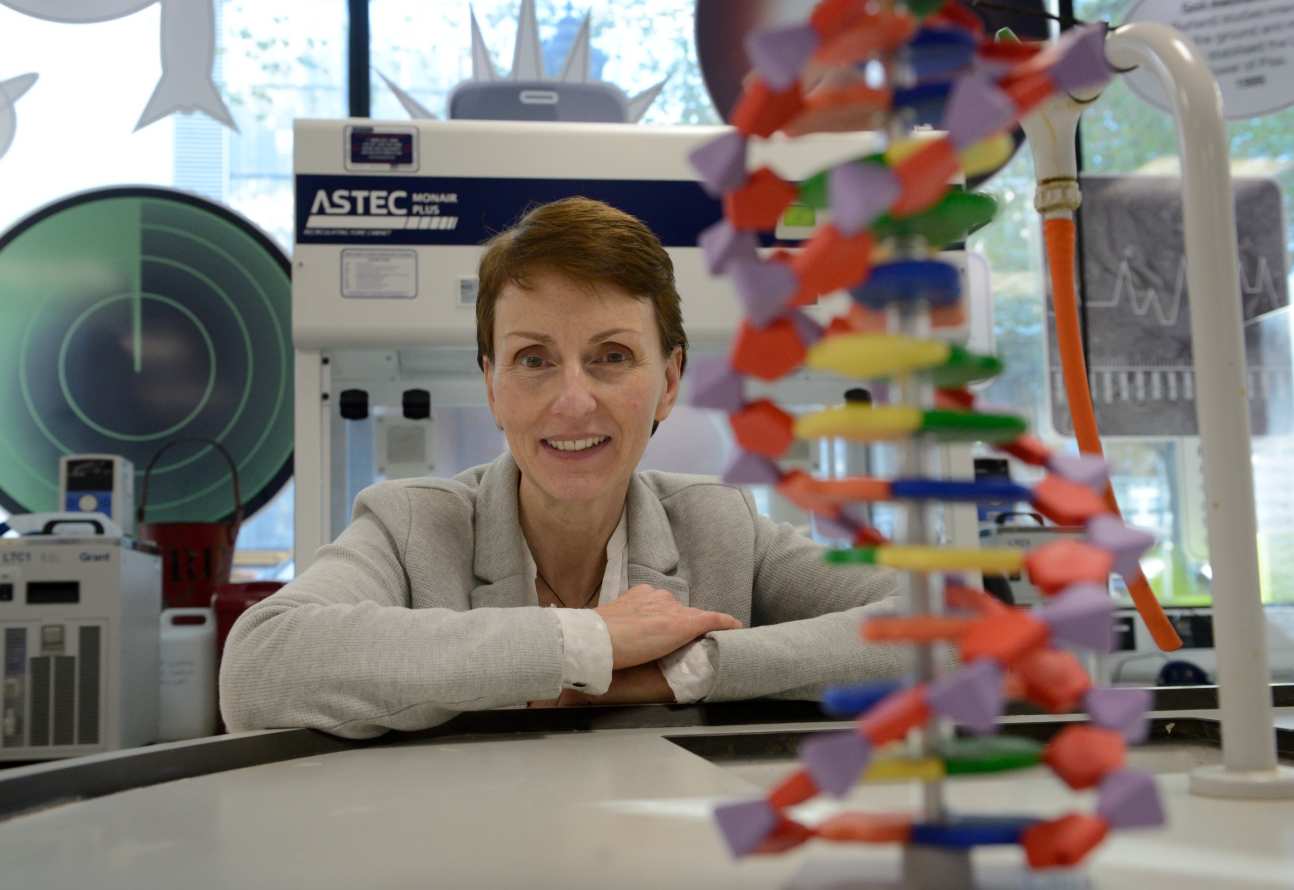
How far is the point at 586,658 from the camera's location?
97cm

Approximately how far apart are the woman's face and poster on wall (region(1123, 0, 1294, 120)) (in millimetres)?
2828

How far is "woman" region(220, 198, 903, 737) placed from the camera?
94cm

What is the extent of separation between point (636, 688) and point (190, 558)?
2220 millimetres

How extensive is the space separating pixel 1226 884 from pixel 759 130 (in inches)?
11.5

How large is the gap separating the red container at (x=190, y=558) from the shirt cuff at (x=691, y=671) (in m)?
2.17

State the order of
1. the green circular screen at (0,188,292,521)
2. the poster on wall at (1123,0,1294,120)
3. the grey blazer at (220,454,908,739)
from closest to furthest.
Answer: the grey blazer at (220,454,908,739), the green circular screen at (0,188,292,521), the poster on wall at (1123,0,1294,120)

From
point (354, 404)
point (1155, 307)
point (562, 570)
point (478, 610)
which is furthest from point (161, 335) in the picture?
point (1155, 307)

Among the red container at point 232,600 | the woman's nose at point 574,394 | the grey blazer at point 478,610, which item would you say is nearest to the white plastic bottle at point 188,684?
the red container at point 232,600

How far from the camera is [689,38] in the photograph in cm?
361

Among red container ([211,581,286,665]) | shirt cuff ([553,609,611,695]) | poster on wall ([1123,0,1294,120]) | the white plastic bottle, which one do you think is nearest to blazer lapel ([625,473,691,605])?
shirt cuff ([553,609,611,695])

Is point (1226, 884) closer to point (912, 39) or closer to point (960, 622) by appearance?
point (960, 622)

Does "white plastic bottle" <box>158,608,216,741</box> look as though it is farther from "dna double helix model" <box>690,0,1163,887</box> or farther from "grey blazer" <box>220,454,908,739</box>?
"dna double helix model" <box>690,0,1163,887</box>

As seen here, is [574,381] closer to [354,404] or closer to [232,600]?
[354,404]

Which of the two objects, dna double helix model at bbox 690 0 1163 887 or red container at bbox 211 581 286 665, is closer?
Result: dna double helix model at bbox 690 0 1163 887
